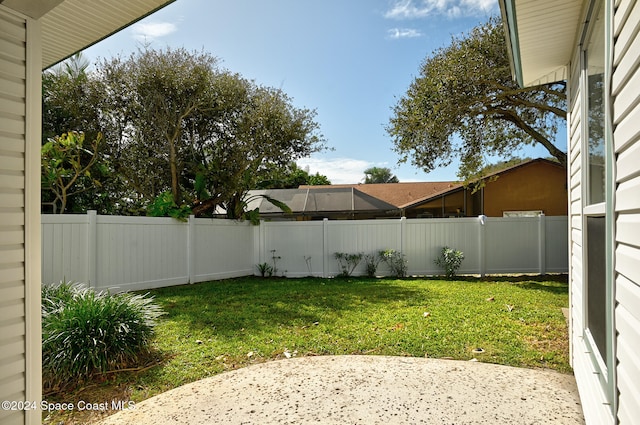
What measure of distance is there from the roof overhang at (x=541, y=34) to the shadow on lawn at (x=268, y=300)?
3.92 meters

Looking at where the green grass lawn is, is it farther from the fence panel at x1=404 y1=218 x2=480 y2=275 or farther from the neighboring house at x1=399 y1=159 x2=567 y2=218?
the neighboring house at x1=399 y1=159 x2=567 y2=218

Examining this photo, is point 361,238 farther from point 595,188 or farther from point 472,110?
point 595,188

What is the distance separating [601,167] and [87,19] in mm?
3236

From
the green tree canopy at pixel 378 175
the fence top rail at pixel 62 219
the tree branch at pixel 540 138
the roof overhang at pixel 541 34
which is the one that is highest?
the green tree canopy at pixel 378 175

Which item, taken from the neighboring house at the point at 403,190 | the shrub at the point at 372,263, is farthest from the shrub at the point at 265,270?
the neighboring house at the point at 403,190

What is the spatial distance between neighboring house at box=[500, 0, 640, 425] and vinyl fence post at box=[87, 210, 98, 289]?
6.84m

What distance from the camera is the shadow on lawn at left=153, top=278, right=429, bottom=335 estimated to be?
17.3 feet

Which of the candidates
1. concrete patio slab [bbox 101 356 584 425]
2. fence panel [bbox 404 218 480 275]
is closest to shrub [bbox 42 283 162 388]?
concrete patio slab [bbox 101 356 584 425]

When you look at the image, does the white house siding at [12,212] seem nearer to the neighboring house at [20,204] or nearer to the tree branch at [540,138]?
the neighboring house at [20,204]

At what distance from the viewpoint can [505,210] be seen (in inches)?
596

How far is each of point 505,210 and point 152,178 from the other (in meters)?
12.9

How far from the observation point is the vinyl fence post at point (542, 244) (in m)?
9.75

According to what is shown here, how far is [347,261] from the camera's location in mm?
9977

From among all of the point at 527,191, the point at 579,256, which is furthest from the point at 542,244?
the point at 579,256
